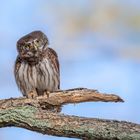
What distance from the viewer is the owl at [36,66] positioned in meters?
6.30

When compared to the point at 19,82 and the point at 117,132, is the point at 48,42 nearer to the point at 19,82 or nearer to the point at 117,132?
the point at 19,82

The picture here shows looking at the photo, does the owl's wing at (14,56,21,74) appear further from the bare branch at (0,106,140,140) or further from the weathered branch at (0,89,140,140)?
the bare branch at (0,106,140,140)

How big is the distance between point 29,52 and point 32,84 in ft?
1.84

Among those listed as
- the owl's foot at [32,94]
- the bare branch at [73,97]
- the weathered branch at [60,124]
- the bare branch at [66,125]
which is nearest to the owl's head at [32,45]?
the owl's foot at [32,94]

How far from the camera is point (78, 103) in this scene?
511 cm

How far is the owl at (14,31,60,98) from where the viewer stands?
6305 millimetres

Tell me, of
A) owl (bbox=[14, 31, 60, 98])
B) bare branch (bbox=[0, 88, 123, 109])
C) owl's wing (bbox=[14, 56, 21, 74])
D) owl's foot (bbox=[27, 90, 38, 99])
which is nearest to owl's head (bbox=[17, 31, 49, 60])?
owl (bbox=[14, 31, 60, 98])

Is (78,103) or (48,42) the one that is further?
(48,42)

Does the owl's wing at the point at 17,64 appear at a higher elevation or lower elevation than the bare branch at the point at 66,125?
higher

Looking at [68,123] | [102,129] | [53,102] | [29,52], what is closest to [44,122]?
[68,123]

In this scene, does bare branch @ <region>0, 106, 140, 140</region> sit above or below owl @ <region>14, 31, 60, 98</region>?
below

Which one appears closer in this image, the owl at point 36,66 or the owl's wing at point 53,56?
the owl at point 36,66

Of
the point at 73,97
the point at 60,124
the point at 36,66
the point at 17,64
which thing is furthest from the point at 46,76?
the point at 60,124

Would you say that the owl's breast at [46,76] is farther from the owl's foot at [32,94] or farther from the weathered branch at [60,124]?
the weathered branch at [60,124]
